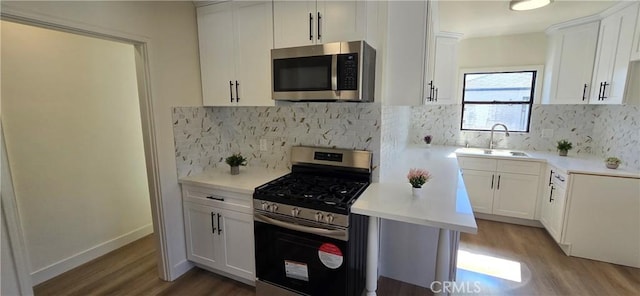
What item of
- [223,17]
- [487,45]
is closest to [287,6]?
[223,17]

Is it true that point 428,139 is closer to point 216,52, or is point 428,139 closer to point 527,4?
point 527,4

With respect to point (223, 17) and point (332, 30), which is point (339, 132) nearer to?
point (332, 30)

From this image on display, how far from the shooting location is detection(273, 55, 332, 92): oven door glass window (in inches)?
68.9

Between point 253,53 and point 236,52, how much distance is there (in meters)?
0.17

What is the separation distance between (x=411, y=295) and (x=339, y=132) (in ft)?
4.53

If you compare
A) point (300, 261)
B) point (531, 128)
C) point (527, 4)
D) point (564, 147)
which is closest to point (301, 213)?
point (300, 261)

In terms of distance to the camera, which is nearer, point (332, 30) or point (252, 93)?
point (332, 30)

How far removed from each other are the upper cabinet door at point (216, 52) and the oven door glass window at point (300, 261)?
1199mm

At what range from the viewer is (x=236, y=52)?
7.41 feet

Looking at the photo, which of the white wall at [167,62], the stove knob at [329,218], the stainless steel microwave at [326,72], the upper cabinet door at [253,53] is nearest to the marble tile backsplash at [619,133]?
the stainless steel microwave at [326,72]

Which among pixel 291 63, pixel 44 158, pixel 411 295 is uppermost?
pixel 291 63

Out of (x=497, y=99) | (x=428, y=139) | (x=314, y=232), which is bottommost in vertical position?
(x=314, y=232)

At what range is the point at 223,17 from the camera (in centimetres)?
227

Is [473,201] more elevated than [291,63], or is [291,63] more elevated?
[291,63]
